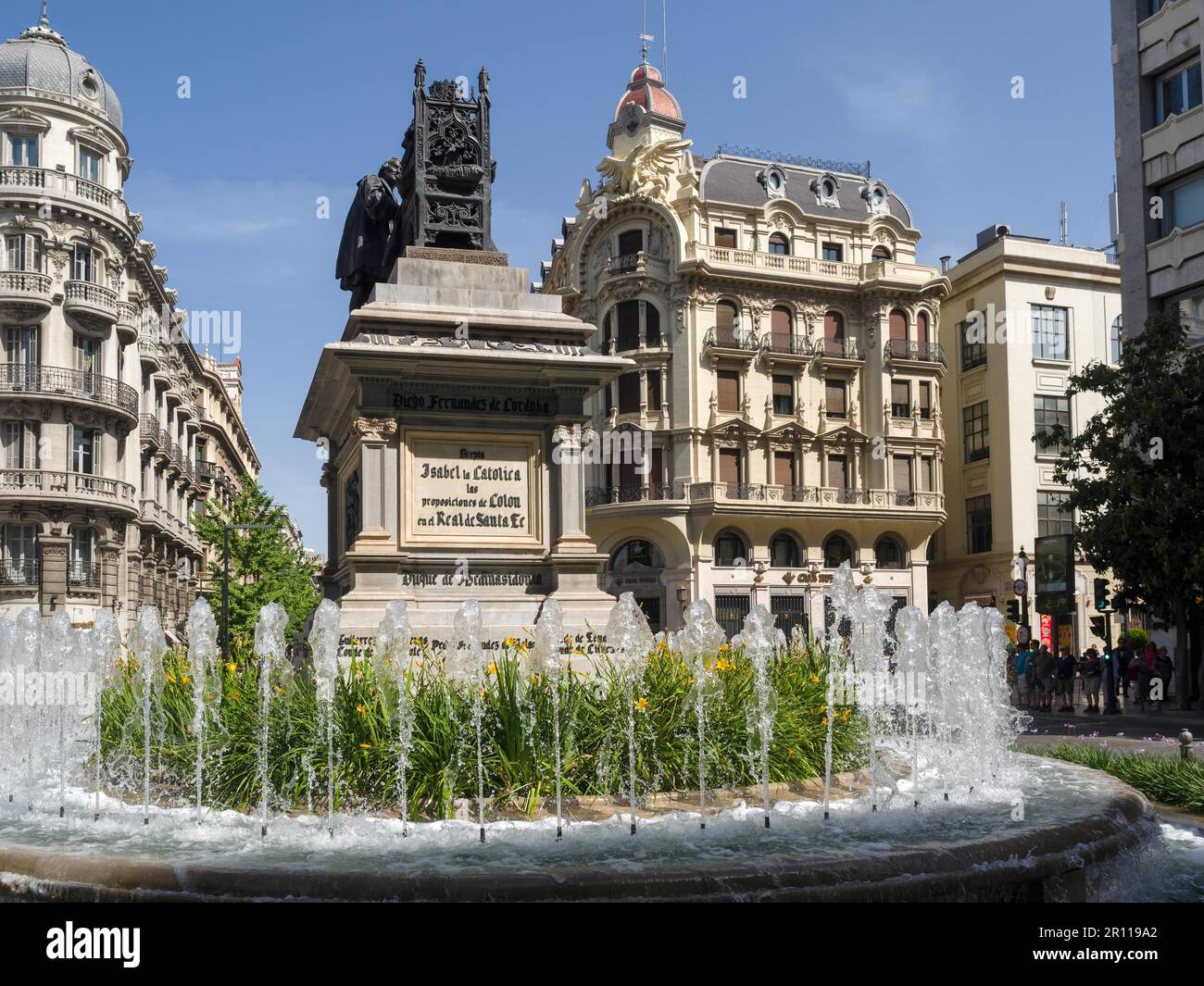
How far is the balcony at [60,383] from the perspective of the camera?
4359cm

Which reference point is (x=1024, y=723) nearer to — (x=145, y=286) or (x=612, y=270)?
(x=612, y=270)

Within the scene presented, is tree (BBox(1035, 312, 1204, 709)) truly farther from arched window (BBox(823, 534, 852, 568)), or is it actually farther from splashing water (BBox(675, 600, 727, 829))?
arched window (BBox(823, 534, 852, 568))

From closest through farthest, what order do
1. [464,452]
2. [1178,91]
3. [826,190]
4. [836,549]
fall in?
1. [464,452]
2. [1178,91]
3. [836,549]
4. [826,190]

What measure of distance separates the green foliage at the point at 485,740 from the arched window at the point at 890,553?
150ft

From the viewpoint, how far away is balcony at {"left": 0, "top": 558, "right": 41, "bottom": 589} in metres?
42.5

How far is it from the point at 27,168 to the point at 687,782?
42.2 m

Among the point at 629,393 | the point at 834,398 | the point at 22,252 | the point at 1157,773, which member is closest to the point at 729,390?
the point at 629,393

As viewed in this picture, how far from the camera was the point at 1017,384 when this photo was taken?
54781mm

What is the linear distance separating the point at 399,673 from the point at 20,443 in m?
39.8

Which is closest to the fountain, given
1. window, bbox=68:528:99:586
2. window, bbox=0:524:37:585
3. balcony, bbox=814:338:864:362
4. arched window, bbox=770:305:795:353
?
window, bbox=0:524:37:585

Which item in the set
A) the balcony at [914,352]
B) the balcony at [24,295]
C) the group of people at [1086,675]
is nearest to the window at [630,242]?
the balcony at [914,352]

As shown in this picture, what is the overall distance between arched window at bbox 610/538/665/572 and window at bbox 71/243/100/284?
22.9 meters

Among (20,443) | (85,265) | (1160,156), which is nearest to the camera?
(1160,156)

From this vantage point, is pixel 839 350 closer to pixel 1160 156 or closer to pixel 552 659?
pixel 1160 156
